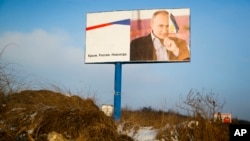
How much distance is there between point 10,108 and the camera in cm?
756

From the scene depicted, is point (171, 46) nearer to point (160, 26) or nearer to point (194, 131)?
point (160, 26)

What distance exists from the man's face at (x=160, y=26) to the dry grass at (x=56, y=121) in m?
7.51

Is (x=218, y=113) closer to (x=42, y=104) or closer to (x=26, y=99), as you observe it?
(x=42, y=104)

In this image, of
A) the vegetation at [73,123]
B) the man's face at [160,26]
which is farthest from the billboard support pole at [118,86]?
the vegetation at [73,123]

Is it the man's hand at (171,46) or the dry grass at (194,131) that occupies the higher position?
the man's hand at (171,46)

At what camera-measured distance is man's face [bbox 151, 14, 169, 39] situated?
1468 cm

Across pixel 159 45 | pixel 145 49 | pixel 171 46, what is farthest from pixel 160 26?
pixel 145 49

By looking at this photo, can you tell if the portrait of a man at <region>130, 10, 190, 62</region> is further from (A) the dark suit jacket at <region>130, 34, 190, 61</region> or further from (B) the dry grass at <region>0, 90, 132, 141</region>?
(B) the dry grass at <region>0, 90, 132, 141</region>

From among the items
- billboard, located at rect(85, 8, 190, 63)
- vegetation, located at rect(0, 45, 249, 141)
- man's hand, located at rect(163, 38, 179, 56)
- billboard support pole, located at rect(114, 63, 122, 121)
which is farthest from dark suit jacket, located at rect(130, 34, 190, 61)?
vegetation, located at rect(0, 45, 249, 141)

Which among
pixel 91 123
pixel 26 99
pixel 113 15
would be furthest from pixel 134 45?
pixel 91 123

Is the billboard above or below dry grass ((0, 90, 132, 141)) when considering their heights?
above

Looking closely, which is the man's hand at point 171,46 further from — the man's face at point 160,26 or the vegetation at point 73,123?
the vegetation at point 73,123

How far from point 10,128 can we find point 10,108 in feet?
2.71

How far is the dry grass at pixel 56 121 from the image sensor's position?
658cm
